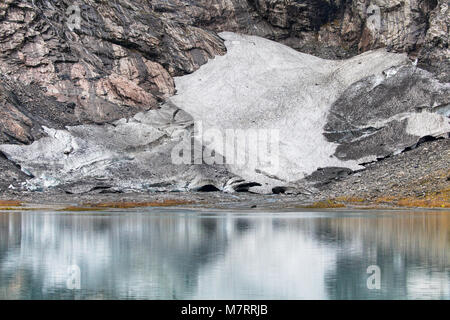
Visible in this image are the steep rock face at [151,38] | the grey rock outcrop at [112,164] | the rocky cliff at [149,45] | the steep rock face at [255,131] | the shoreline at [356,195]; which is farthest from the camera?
the steep rock face at [151,38]

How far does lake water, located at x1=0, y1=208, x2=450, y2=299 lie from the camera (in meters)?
22.7

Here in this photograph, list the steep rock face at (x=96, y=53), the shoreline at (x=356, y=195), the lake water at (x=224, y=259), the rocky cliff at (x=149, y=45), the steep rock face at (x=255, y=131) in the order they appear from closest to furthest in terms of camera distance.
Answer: the lake water at (x=224, y=259) < the shoreline at (x=356, y=195) < the steep rock face at (x=255, y=131) < the rocky cliff at (x=149, y=45) < the steep rock face at (x=96, y=53)

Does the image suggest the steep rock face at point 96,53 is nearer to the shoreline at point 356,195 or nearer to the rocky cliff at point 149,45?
the rocky cliff at point 149,45

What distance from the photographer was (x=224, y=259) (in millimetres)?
29109

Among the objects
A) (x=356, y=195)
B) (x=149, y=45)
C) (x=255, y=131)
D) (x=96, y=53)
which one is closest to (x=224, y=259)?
(x=356, y=195)

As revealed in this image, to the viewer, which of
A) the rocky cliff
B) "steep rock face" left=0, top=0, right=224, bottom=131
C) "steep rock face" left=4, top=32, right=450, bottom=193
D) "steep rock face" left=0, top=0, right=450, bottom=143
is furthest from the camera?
"steep rock face" left=0, top=0, right=450, bottom=143

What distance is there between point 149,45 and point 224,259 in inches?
2683

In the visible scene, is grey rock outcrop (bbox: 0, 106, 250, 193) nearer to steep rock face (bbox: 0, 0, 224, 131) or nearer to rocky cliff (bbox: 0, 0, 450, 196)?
rocky cliff (bbox: 0, 0, 450, 196)

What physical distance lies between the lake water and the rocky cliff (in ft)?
117

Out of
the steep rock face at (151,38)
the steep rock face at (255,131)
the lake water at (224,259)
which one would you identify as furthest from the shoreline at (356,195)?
the lake water at (224,259)

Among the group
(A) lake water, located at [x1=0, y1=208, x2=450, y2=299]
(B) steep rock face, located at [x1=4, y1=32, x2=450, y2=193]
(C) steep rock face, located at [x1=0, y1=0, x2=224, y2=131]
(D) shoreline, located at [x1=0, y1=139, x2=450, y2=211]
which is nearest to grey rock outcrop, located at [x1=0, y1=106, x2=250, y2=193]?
(B) steep rock face, located at [x1=4, y1=32, x2=450, y2=193]

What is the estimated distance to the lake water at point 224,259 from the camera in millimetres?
22656

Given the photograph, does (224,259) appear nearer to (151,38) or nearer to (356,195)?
(356,195)

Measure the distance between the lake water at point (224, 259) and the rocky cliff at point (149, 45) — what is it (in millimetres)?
35567
